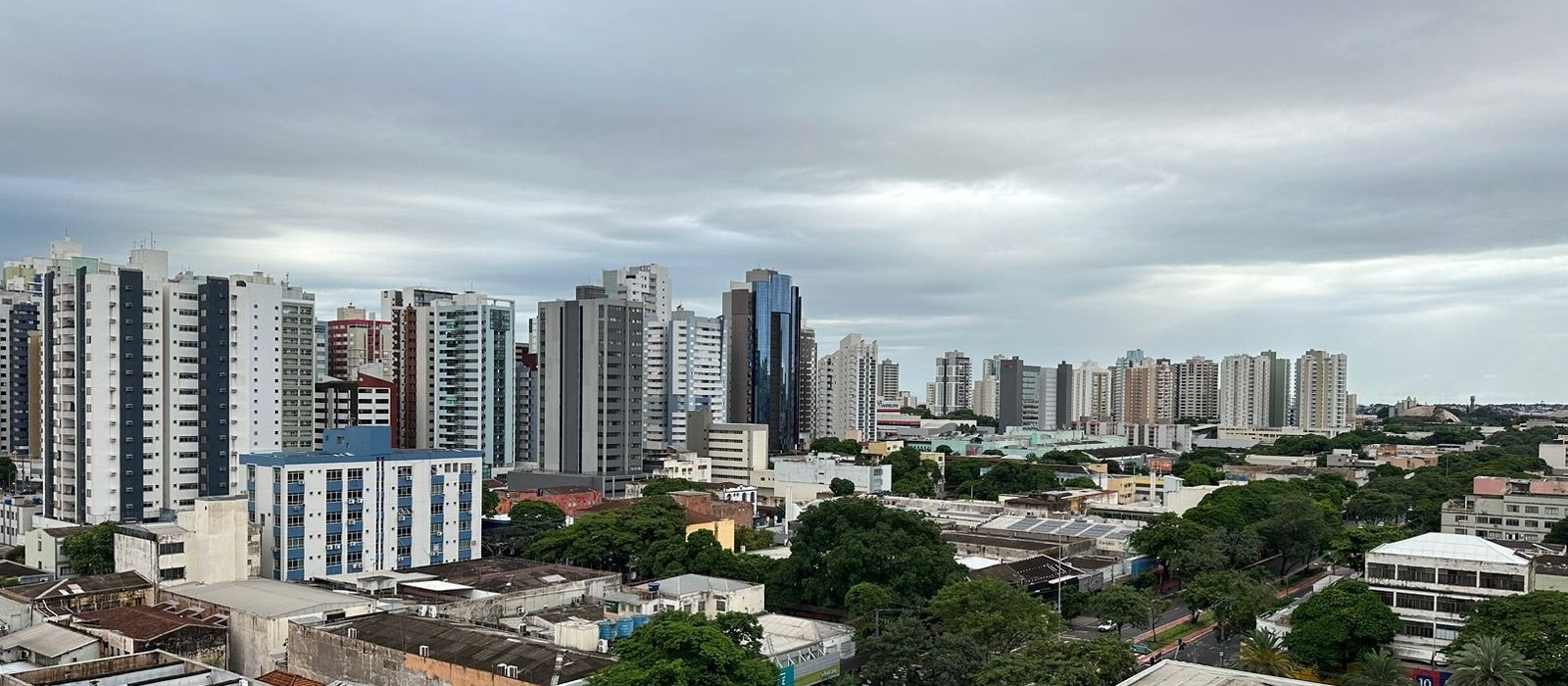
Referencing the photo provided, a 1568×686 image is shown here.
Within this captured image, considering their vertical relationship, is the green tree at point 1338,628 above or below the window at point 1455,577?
below

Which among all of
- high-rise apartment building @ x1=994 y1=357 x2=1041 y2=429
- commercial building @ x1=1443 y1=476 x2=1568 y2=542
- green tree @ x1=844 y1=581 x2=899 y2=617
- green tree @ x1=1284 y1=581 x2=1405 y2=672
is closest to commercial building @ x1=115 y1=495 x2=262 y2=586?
green tree @ x1=844 y1=581 x2=899 y2=617

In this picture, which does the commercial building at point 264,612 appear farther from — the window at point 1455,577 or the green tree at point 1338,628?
the window at point 1455,577

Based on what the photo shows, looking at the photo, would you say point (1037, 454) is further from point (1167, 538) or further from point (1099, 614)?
point (1099, 614)

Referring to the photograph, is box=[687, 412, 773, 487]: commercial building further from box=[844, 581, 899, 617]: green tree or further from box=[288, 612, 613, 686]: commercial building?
box=[288, 612, 613, 686]: commercial building

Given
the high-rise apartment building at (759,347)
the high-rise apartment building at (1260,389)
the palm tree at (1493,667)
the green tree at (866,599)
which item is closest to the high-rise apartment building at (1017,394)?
the high-rise apartment building at (1260,389)

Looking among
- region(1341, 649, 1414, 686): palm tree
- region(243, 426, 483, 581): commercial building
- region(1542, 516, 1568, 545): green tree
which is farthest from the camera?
region(1542, 516, 1568, 545): green tree

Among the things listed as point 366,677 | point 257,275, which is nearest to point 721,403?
point 257,275
